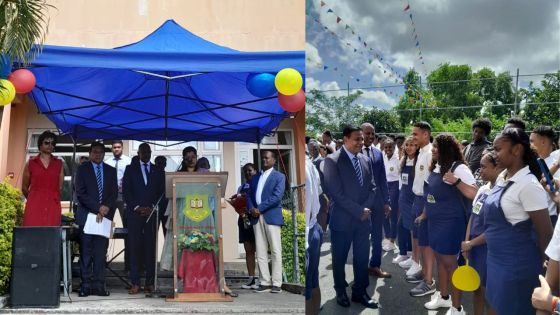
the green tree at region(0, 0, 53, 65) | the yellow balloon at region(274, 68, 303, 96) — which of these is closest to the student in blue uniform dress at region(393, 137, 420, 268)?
the yellow balloon at region(274, 68, 303, 96)

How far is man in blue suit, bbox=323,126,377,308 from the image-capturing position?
186cm

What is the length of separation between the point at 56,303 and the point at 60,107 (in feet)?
7.30

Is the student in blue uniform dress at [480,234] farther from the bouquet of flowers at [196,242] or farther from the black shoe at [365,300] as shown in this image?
the bouquet of flowers at [196,242]

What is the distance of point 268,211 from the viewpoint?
20.9 feet

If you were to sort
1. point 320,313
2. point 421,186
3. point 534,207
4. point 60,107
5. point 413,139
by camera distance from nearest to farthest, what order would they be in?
point 534,207 < point 413,139 < point 421,186 < point 320,313 < point 60,107

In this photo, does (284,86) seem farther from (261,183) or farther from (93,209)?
(93,209)

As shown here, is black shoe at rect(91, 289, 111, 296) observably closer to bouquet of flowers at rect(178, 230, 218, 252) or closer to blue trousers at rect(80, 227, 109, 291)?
blue trousers at rect(80, 227, 109, 291)

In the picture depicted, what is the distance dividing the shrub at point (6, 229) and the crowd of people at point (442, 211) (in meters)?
4.24

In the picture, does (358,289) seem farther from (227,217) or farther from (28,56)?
(227,217)

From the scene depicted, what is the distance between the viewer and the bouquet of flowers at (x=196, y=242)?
239 inches

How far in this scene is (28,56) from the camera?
530 cm

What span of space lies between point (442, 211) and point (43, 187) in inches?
191

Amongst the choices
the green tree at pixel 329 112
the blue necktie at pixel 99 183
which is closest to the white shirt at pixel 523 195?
the green tree at pixel 329 112

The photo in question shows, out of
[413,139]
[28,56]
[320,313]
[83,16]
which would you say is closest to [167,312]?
[28,56]
